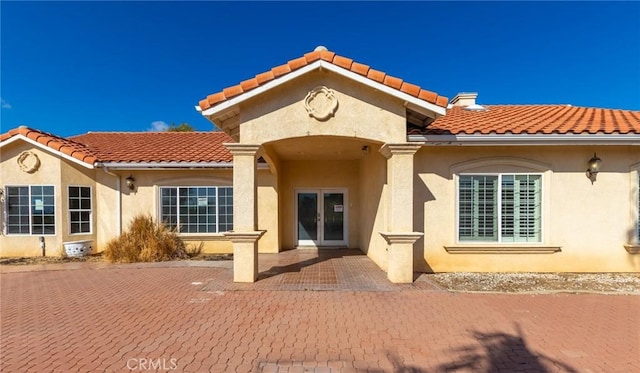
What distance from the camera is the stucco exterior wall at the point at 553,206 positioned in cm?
846

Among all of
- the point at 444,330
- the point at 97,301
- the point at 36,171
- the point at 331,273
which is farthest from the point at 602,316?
the point at 36,171

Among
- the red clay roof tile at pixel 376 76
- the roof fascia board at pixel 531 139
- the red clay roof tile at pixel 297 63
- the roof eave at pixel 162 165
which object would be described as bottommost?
the roof eave at pixel 162 165

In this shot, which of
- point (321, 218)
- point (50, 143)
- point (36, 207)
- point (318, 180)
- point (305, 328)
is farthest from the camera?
point (321, 218)

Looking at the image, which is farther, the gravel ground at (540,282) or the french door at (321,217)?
the french door at (321,217)

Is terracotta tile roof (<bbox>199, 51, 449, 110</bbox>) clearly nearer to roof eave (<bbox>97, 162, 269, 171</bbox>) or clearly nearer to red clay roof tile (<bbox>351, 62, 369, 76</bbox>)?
red clay roof tile (<bbox>351, 62, 369, 76</bbox>)

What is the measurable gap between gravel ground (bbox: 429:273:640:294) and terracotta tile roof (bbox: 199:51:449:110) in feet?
13.8

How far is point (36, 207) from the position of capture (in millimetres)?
11555

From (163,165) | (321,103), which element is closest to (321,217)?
(163,165)

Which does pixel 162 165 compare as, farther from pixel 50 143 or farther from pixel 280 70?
pixel 280 70

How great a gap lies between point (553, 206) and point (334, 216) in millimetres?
7397

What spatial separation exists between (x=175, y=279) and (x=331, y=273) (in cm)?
403

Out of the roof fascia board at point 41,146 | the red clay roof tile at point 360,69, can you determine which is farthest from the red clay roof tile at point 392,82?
the roof fascia board at point 41,146

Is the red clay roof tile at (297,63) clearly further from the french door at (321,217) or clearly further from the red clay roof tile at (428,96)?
the french door at (321,217)

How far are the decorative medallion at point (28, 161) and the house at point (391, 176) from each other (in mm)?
47
